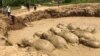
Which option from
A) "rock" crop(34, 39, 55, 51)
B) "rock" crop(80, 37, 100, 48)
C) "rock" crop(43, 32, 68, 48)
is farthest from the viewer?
"rock" crop(80, 37, 100, 48)

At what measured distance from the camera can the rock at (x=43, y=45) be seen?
16.8 metres

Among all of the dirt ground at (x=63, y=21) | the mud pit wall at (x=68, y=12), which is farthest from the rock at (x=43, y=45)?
the mud pit wall at (x=68, y=12)

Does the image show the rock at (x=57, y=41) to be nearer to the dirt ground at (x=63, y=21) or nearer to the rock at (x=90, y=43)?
the dirt ground at (x=63, y=21)

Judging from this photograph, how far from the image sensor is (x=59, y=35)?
19.5 m

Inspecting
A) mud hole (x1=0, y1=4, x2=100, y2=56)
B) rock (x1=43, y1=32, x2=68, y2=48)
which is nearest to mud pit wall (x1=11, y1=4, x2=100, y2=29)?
mud hole (x1=0, y1=4, x2=100, y2=56)

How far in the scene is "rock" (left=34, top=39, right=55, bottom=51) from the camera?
55.2 feet

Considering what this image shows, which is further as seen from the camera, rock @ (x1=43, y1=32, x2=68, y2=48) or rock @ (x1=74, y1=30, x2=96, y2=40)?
rock @ (x1=74, y1=30, x2=96, y2=40)

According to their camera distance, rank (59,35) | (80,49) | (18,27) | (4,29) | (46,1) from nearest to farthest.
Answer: (80,49) → (59,35) → (4,29) → (18,27) → (46,1)

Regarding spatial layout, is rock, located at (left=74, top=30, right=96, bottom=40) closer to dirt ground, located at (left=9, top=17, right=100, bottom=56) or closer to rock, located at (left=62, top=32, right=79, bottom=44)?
rock, located at (left=62, top=32, right=79, bottom=44)

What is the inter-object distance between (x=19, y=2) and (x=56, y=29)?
11.5 m

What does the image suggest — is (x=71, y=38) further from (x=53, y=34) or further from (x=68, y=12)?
(x=68, y=12)

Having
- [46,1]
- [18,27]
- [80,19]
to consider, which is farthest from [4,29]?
[46,1]

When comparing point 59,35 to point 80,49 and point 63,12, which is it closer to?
point 80,49

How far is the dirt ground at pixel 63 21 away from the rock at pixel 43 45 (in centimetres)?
40
